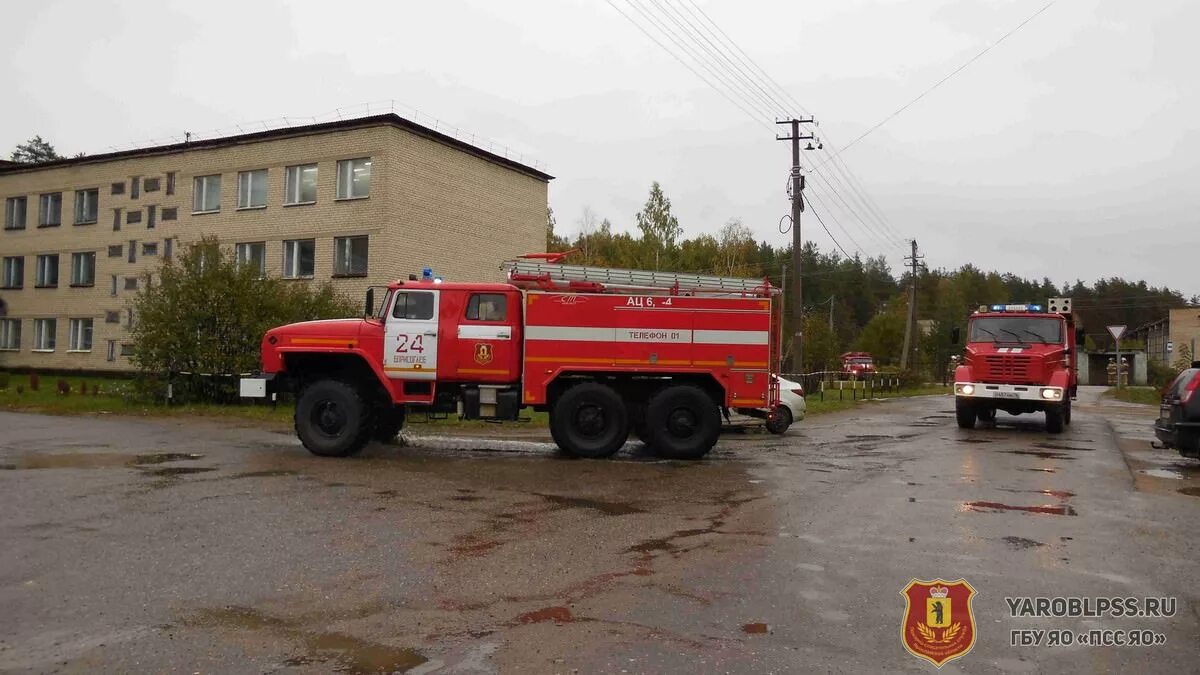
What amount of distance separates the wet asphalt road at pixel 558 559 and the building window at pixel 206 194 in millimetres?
23236

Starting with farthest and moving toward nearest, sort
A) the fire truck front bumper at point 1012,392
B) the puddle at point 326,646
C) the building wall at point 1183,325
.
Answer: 1. the building wall at point 1183,325
2. the fire truck front bumper at point 1012,392
3. the puddle at point 326,646

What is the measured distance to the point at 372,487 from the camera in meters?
9.86

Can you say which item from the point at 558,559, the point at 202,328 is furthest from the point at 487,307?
the point at 202,328

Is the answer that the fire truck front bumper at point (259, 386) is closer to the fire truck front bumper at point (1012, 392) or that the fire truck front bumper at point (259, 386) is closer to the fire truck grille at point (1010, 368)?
the fire truck front bumper at point (1012, 392)

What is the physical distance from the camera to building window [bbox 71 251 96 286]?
3791 cm

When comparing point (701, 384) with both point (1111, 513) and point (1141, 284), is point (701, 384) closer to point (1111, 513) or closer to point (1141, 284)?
point (1111, 513)

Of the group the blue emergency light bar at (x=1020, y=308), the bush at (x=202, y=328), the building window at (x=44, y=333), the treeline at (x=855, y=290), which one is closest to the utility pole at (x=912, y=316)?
the treeline at (x=855, y=290)

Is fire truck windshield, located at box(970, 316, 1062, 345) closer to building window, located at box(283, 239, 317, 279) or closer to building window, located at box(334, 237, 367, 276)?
building window, located at box(334, 237, 367, 276)

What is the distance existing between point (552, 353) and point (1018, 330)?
1113cm

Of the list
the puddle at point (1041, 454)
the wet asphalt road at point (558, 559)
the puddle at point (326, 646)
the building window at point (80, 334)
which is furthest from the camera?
the building window at point (80, 334)

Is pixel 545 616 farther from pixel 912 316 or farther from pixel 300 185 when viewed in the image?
pixel 912 316

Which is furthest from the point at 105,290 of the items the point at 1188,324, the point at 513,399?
the point at 1188,324

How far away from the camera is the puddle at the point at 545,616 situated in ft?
16.5

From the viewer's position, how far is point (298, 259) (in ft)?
105
